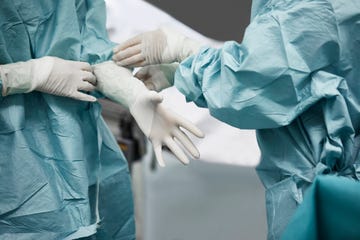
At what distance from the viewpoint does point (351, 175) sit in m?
1.05

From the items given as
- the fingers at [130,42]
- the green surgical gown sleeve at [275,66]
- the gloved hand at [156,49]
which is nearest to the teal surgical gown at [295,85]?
the green surgical gown sleeve at [275,66]

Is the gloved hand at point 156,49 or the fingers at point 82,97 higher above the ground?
the gloved hand at point 156,49

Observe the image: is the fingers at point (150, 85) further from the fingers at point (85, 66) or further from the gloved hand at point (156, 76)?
the fingers at point (85, 66)

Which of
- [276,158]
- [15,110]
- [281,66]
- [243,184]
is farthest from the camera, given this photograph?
[243,184]

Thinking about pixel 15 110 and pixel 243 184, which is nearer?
pixel 15 110

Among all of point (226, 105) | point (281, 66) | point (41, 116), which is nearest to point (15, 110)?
point (41, 116)

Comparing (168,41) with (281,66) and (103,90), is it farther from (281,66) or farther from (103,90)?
(281,66)

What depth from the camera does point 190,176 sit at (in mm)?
2254

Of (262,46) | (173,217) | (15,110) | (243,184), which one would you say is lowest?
(173,217)

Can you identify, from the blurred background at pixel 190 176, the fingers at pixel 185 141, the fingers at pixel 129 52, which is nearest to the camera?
the fingers at pixel 185 141

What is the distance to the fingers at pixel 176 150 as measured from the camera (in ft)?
3.87

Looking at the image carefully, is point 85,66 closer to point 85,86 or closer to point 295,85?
point 85,86

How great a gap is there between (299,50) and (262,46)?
67mm

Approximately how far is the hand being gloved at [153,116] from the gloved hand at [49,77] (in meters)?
0.07
